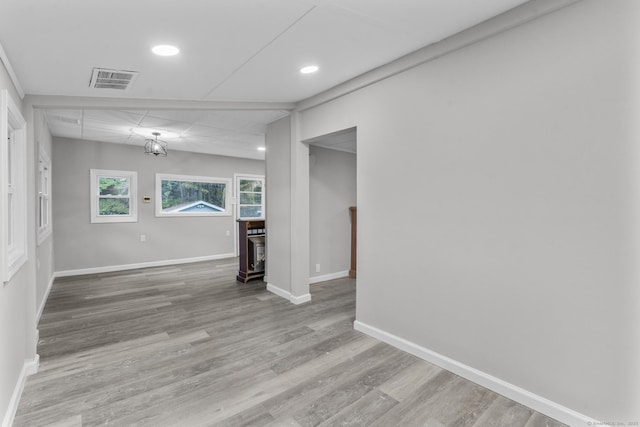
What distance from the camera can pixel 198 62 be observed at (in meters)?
2.53

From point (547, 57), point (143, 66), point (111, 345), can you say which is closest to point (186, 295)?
point (111, 345)

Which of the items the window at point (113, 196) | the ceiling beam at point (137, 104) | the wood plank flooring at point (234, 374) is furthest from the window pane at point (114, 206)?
the ceiling beam at point (137, 104)

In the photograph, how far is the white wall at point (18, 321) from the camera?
1839mm

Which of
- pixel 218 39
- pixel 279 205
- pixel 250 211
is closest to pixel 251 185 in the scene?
pixel 250 211

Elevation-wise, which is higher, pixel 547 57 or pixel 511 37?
pixel 511 37

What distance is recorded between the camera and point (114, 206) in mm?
6062

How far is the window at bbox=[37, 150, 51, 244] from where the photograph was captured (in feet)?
13.9

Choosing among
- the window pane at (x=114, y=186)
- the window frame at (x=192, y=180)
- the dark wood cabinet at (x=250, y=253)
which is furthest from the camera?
the window frame at (x=192, y=180)

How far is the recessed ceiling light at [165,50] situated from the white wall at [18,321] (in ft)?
3.00

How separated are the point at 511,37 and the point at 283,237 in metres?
3.16

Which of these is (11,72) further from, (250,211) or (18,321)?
(250,211)

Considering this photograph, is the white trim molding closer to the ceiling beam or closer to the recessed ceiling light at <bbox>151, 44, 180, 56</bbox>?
the ceiling beam

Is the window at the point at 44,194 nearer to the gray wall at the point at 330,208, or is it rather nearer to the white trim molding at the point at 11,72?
the white trim molding at the point at 11,72

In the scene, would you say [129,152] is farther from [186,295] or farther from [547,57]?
[547,57]
